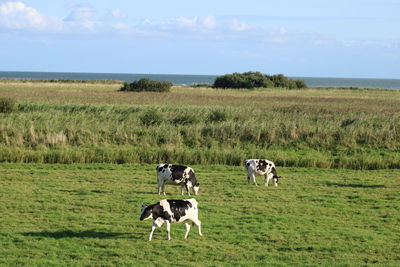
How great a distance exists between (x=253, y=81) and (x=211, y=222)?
3689 inches

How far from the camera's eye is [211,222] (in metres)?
15.7

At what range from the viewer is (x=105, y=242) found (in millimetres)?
13555

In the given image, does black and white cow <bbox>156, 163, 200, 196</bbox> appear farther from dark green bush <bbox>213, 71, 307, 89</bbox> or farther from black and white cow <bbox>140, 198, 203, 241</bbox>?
dark green bush <bbox>213, 71, 307, 89</bbox>

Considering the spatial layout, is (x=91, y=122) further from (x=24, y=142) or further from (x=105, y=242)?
(x=105, y=242)

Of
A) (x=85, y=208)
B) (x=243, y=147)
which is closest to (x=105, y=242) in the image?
(x=85, y=208)

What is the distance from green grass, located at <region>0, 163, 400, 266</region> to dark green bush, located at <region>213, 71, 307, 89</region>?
271 ft

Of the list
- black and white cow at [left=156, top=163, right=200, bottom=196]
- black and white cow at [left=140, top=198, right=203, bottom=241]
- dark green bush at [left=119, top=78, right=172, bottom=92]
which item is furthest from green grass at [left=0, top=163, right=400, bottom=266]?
dark green bush at [left=119, top=78, right=172, bottom=92]

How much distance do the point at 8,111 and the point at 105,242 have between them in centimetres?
3461

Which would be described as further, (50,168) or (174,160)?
(174,160)

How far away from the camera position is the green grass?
12.6m

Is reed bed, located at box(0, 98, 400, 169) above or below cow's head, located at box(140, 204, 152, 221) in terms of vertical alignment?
below

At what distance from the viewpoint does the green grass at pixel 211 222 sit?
12648mm

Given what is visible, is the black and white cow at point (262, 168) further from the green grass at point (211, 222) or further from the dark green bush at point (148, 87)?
the dark green bush at point (148, 87)

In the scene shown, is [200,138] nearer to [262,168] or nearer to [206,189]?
[262,168]
